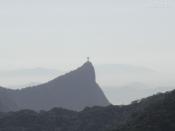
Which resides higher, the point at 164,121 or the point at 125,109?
the point at 125,109

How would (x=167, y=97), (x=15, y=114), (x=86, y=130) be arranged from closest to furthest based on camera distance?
(x=167, y=97)
(x=86, y=130)
(x=15, y=114)

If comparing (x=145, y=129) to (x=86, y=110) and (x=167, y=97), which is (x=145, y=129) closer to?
(x=167, y=97)

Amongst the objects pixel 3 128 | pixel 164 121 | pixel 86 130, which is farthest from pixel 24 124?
pixel 164 121

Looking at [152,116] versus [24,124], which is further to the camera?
[24,124]

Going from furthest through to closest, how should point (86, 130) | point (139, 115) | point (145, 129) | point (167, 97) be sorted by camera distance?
point (86, 130) < point (167, 97) < point (139, 115) < point (145, 129)

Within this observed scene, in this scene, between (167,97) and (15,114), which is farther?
(15,114)

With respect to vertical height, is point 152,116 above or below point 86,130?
below

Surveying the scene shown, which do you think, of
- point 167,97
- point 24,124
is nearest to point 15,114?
point 24,124

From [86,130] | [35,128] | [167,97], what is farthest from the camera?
[35,128]

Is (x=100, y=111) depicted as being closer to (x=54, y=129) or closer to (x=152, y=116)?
(x=54, y=129)

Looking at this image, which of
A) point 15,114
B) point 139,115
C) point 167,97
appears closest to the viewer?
point 139,115
